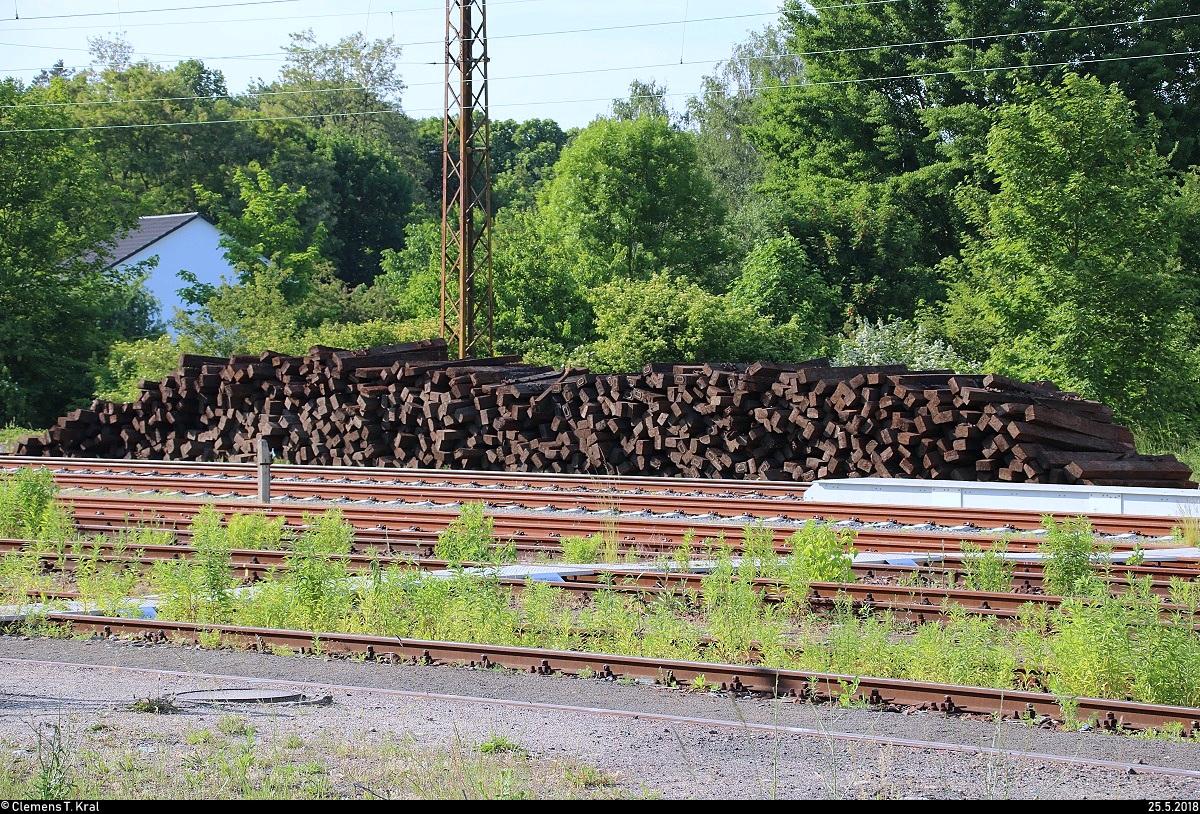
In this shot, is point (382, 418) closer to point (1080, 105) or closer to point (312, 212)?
point (1080, 105)

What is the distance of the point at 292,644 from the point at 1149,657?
5878 mm

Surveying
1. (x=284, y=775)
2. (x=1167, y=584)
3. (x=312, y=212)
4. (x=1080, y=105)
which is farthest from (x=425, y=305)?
(x=284, y=775)

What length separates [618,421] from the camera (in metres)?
20.3

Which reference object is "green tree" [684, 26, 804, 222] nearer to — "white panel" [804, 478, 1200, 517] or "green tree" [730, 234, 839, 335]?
"green tree" [730, 234, 839, 335]

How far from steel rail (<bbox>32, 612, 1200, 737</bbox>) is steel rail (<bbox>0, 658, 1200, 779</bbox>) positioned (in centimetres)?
66

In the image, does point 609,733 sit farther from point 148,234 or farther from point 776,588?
point 148,234

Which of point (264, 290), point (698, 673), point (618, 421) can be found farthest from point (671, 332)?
point (698, 673)

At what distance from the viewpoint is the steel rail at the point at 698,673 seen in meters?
6.76

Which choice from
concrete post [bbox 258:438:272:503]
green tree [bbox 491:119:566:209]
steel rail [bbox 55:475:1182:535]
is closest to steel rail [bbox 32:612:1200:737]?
steel rail [bbox 55:475:1182:535]

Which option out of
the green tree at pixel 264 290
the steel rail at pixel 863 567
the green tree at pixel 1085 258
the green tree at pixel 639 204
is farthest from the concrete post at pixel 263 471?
the green tree at pixel 639 204

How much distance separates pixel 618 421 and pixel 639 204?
73.7 feet

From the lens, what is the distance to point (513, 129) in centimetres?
10419

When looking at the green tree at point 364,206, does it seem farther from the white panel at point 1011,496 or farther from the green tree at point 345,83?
the white panel at point 1011,496

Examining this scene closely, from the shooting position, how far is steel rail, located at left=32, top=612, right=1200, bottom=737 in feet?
22.2
